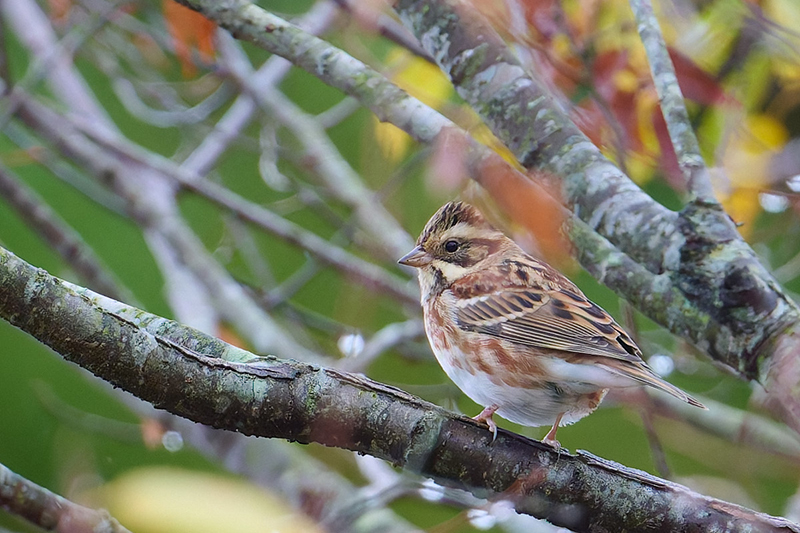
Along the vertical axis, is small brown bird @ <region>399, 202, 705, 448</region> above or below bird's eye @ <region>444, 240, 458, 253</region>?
below

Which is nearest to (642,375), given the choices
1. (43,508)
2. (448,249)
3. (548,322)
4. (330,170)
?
(548,322)

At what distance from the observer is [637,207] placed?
1.95 meters

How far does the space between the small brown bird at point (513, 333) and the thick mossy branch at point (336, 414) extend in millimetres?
264

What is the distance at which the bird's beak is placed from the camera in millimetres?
2582

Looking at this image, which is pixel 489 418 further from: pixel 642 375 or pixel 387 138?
pixel 387 138

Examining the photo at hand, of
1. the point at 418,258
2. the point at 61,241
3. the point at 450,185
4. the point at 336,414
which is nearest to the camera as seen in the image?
the point at 336,414

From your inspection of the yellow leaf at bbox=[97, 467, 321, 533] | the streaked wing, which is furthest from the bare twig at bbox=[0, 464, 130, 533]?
the streaked wing

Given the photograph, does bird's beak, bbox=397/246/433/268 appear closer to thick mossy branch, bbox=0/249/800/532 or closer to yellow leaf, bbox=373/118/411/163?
yellow leaf, bbox=373/118/411/163

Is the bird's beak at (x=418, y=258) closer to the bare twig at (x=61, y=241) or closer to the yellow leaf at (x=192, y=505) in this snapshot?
the yellow leaf at (x=192, y=505)

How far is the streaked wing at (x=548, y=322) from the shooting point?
2158mm

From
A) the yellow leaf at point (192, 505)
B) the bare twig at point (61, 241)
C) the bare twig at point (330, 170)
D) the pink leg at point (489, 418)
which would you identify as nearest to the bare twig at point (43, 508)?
the yellow leaf at point (192, 505)

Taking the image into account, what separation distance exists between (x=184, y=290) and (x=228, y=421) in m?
Result: 2.42

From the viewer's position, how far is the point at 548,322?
2301 millimetres

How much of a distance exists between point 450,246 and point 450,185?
74cm
